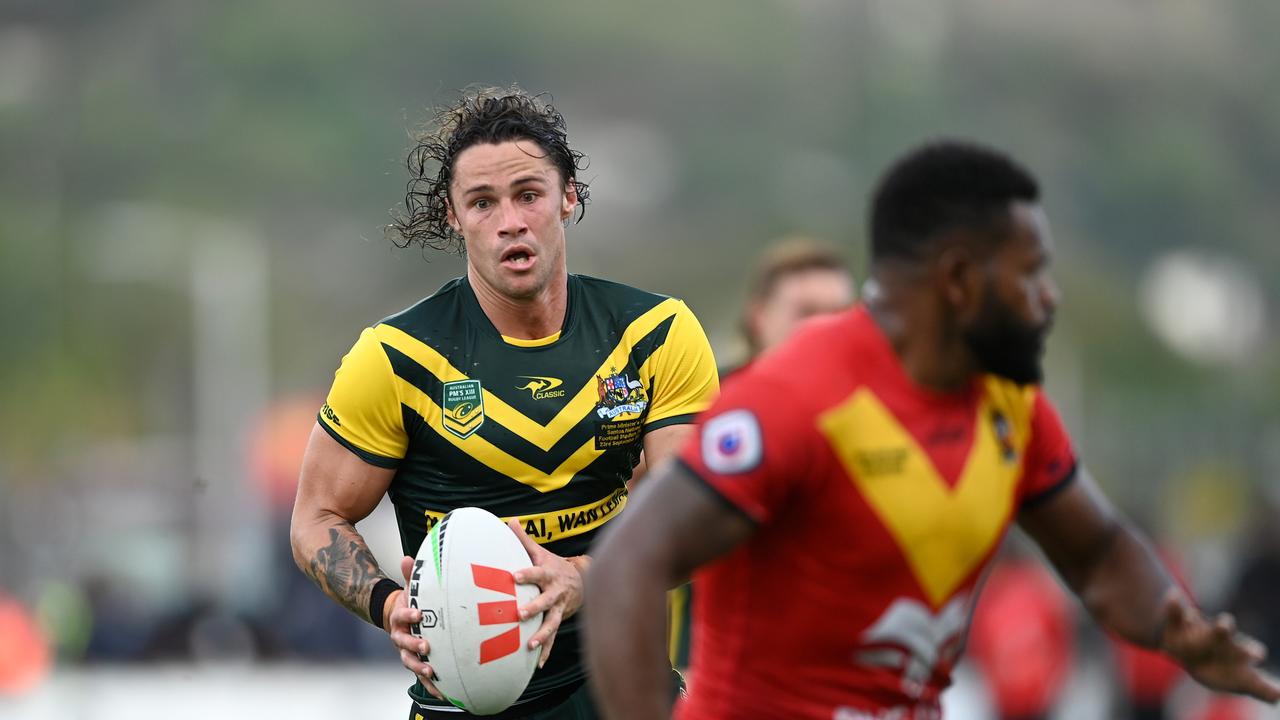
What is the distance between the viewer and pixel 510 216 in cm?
582

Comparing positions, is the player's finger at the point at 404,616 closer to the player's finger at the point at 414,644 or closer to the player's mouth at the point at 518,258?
the player's finger at the point at 414,644

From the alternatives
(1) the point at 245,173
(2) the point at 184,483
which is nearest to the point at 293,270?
(1) the point at 245,173

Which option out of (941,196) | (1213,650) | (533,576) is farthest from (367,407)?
(1213,650)

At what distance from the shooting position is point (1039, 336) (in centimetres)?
436

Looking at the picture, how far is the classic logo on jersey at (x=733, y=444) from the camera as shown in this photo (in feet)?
13.6

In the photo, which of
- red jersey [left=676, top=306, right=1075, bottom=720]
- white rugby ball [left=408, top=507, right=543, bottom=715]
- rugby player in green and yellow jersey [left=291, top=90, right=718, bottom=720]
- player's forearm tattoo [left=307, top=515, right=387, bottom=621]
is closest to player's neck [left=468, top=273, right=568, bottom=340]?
rugby player in green and yellow jersey [left=291, top=90, right=718, bottom=720]

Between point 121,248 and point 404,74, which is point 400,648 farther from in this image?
point 404,74

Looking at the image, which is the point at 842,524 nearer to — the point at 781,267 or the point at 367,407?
the point at 367,407

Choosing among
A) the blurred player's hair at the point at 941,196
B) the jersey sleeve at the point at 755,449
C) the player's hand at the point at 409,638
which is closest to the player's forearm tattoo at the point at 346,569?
the player's hand at the point at 409,638

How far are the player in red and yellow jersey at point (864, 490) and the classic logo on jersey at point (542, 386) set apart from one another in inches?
56.7

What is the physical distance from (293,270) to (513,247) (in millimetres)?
77633

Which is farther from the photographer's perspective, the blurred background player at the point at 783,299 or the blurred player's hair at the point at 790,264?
the blurred player's hair at the point at 790,264

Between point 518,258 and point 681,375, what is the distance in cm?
64

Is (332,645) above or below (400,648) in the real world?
below
